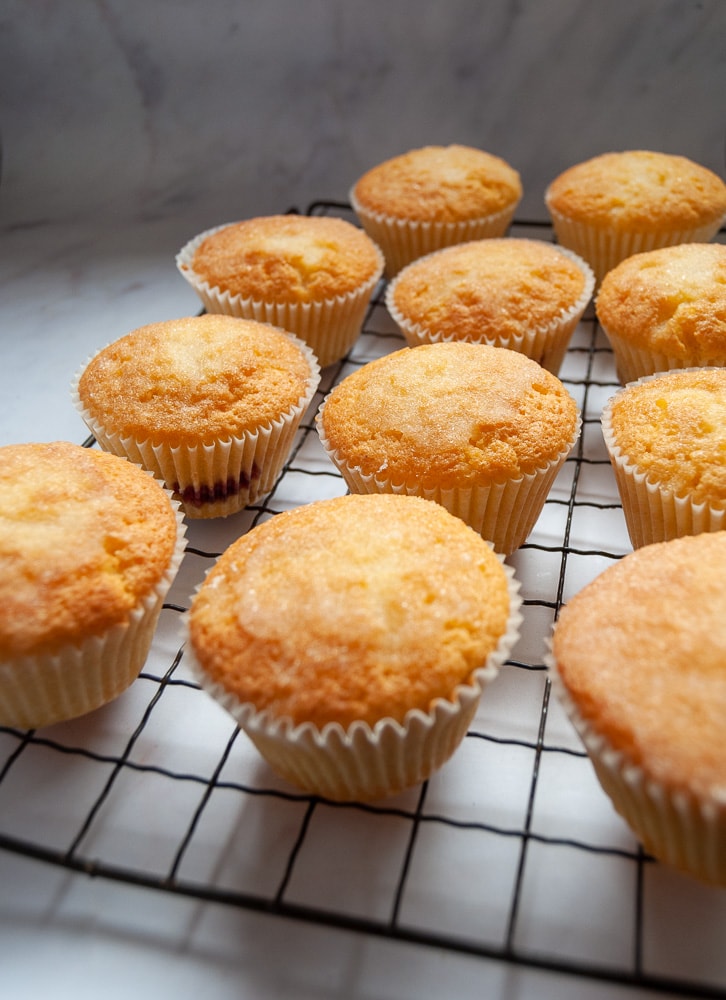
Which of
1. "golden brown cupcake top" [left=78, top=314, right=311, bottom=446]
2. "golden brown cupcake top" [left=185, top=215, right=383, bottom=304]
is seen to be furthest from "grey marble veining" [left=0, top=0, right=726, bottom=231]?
"golden brown cupcake top" [left=78, top=314, right=311, bottom=446]

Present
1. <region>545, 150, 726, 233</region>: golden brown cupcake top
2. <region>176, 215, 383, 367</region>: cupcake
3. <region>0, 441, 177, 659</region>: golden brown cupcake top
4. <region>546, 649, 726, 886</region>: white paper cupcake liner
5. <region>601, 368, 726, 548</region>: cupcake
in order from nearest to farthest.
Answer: <region>546, 649, 726, 886</region>: white paper cupcake liner, <region>0, 441, 177, 659</region>: golden brown cupcake top, <region>601, 368, 726, 548</region>: cupcake, <region>176, 215, 383, 367</region>: cupcake, <region>545, 150, 726, 233</region>: golden brown cupcake top

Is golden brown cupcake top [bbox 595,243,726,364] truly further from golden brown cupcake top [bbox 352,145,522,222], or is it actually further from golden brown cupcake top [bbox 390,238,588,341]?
golden brown cupcake top [bbox 352,145,522,222]

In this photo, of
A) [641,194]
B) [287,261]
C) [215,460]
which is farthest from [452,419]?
[641,194]

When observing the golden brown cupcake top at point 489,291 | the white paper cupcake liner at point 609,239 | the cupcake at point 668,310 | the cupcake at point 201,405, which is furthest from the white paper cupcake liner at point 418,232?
the cupcake at point 201,405

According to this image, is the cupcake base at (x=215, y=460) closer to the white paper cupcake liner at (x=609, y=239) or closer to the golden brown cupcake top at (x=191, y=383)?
the golden brown cupcake top at (x=191, y=383)

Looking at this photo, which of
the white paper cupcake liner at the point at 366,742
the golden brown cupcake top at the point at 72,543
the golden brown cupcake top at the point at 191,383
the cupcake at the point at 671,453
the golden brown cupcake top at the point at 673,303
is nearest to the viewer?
the white paper cupcake liner at the point at 366,742

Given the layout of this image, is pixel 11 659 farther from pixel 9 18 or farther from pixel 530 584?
pixel 9 18

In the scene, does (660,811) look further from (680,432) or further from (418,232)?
(418,232)
